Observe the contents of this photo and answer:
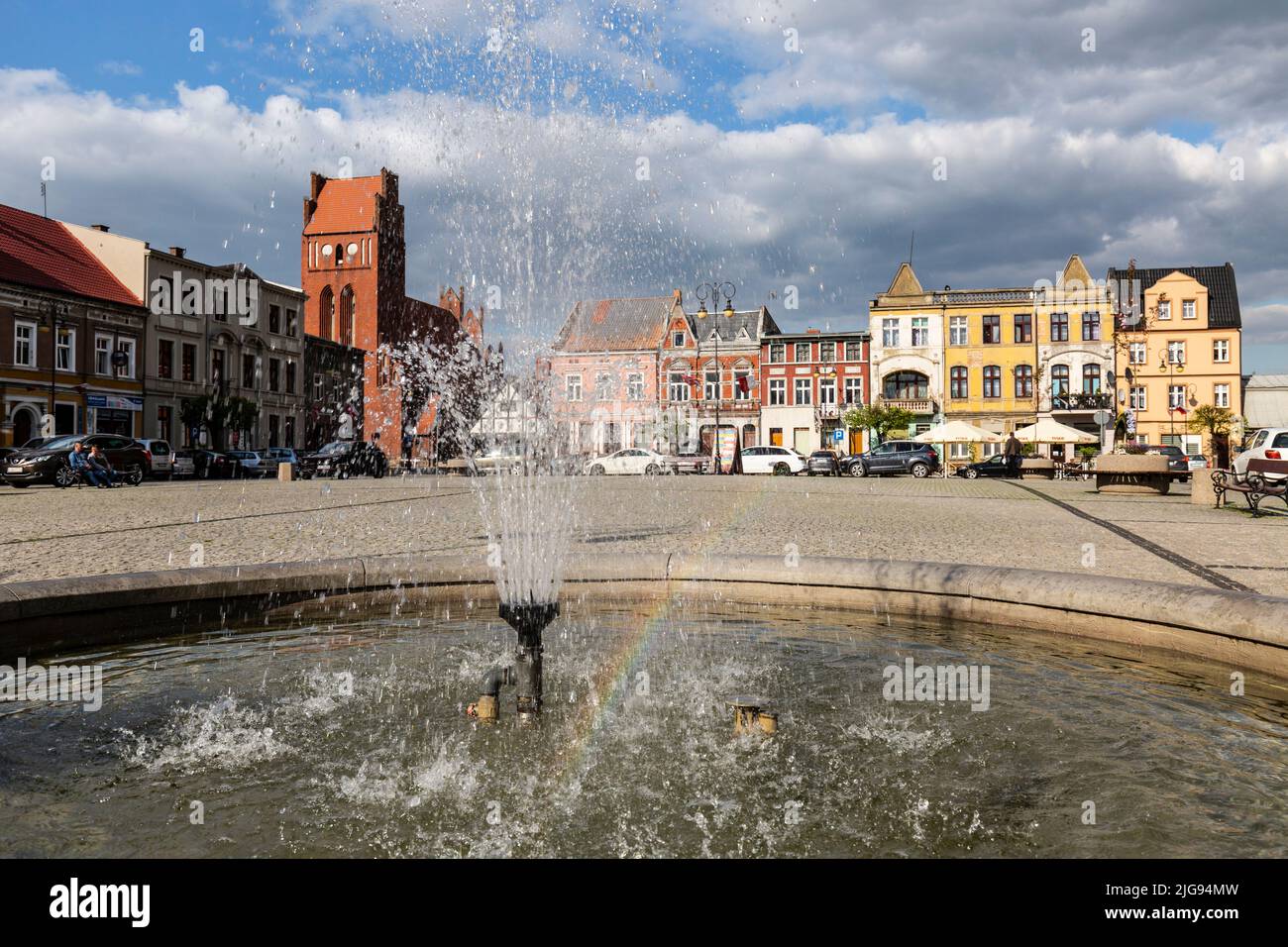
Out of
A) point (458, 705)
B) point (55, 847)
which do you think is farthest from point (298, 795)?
point (458, 705)

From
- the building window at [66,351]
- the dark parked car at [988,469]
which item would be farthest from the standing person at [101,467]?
the dark parked car at [988,469]

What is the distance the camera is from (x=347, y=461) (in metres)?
45.1

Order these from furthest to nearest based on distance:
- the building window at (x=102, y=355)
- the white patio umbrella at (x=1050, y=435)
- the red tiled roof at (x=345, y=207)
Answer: the red tiled roof at (x=345, y=207) → the white patio umbrella at (x=1050, y=435) → the building window at (x=102, y=355)

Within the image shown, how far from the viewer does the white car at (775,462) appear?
145ft

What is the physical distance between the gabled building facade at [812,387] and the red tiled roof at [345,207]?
133 ft

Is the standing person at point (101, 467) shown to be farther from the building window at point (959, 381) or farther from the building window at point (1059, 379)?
the building window at point (1059, 379)

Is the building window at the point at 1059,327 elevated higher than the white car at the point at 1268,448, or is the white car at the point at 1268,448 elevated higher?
the building window at the point at 1059,327

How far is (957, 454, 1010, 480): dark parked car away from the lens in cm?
4150

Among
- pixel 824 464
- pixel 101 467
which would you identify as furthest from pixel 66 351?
pixel 824 464

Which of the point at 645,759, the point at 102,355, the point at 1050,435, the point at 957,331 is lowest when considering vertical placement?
the point at 645,759

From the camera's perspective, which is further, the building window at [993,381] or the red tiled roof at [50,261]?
the building window at [993,381]

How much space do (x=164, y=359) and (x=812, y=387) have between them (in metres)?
40.8

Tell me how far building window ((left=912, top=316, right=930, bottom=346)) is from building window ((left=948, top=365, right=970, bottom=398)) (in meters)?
2.71

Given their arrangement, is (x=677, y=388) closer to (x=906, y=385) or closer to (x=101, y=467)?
(x=906, y=385)
